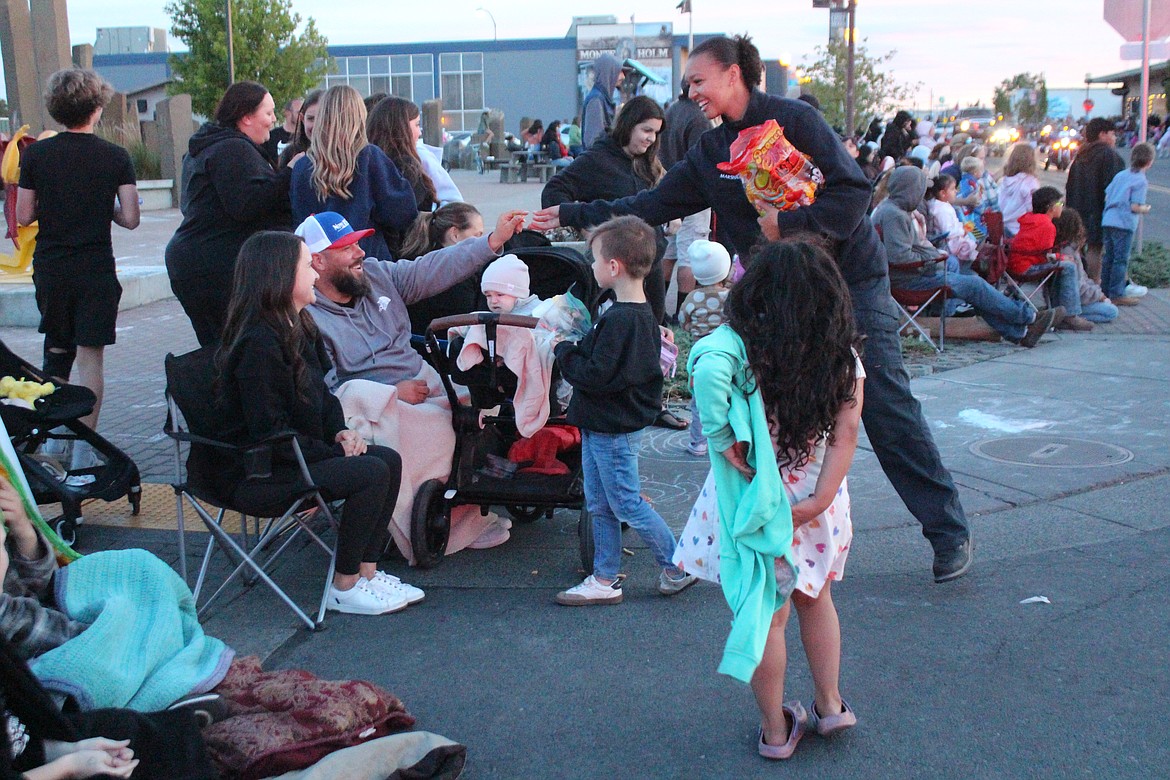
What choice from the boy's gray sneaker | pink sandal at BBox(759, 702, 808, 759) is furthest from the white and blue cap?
pink sandal at BBox(759, 702, 808, 759)

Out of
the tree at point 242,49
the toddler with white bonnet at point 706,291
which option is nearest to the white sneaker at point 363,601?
the toddler with white bonnet at point 706,291

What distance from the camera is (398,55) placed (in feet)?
223

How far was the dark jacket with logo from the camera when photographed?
4.18m

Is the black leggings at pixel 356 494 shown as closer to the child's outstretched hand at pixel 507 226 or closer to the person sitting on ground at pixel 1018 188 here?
the child's outstretched hand at pixel 507 226

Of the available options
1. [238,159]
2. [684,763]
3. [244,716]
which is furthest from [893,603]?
[238,159]

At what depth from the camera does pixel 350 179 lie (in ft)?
18.2

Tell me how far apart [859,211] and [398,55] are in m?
67.8

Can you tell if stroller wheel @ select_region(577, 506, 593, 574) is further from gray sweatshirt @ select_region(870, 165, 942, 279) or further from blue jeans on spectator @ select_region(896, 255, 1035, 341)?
blue jeans on spectator @ select_region(896, 255, 1035, 341)

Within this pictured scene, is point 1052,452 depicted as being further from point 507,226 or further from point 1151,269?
point 1151,269

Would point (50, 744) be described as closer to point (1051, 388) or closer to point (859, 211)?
point (859, 211)

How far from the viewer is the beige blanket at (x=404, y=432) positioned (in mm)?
4695

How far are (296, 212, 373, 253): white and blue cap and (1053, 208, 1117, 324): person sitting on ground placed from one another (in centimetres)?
807

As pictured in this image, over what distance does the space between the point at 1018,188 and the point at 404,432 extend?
30.6 ft

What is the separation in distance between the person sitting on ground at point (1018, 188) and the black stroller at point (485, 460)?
27.5 feet
